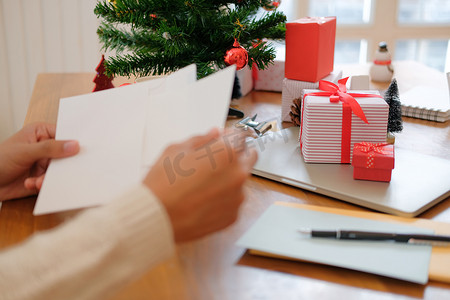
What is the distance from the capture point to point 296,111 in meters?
1.05

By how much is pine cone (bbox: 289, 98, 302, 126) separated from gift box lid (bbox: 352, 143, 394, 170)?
26 centimetres

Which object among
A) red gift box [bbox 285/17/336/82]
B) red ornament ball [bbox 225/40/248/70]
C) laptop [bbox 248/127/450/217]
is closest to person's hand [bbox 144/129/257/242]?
laptop [bbox 248/127/450/217]

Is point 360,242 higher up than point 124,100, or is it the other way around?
point 124,100

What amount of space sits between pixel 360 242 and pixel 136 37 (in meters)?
0.70

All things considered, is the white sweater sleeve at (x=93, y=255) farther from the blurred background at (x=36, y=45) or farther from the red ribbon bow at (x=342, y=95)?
the blurred background at (x=36, y=45)

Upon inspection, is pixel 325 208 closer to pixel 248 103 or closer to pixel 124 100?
pixel 124 100

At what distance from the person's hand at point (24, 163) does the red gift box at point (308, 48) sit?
0.59 meters

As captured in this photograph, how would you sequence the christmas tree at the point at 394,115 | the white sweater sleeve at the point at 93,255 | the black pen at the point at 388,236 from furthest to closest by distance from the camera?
the christmas tree at the point at 394,115 < the black pen at the point at 388,236 < the white sweater sleeve at the point at 93,255

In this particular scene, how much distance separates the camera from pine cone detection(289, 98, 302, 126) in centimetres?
103

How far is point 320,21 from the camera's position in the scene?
1089 mm

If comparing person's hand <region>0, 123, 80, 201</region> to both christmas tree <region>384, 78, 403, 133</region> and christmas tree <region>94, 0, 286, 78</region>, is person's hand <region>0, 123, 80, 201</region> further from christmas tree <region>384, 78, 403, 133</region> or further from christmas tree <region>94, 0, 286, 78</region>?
christmas tree <region>384, 78, 403, 133</region>

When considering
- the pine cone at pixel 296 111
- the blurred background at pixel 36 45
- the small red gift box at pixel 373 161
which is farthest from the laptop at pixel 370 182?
the blurred background at pixel 36 45

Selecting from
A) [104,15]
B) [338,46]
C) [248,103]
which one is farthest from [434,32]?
[104,15]

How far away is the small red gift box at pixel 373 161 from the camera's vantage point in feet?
2.52
